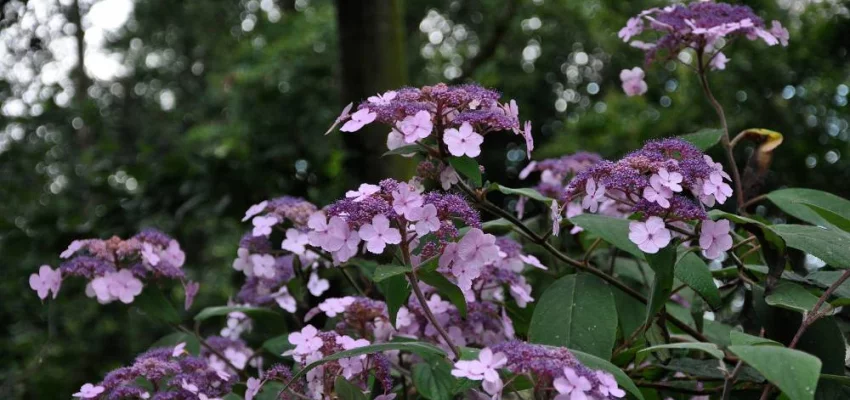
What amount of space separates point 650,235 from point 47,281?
660mm

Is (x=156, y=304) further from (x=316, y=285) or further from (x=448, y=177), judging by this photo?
(x=448, y=177)

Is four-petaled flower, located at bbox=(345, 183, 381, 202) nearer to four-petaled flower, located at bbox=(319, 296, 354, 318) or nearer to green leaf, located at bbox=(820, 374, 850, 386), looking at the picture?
four-petaled flower, located at bbox=(319, 296, 354, 318)

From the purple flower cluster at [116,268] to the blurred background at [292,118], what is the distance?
0.21 meters

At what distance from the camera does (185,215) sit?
2166 mm

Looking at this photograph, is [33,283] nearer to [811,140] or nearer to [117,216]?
[117,216]

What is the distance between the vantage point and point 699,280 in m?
0.82

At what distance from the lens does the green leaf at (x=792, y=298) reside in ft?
2.44

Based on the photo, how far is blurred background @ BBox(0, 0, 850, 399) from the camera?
1.99 metres

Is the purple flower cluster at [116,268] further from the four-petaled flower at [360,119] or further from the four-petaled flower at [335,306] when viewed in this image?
the four-petaled flower at [360,119]

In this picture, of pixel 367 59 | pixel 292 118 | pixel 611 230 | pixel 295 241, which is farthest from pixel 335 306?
pixel 292 118

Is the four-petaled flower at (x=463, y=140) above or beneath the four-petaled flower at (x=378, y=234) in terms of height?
above

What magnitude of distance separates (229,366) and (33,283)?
0.26 meters

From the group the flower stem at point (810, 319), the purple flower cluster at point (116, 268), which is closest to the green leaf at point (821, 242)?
the flower stem at point (810, 319)

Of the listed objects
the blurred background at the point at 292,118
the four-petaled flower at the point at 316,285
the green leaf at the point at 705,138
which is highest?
the green leaf at the point at 705,138
